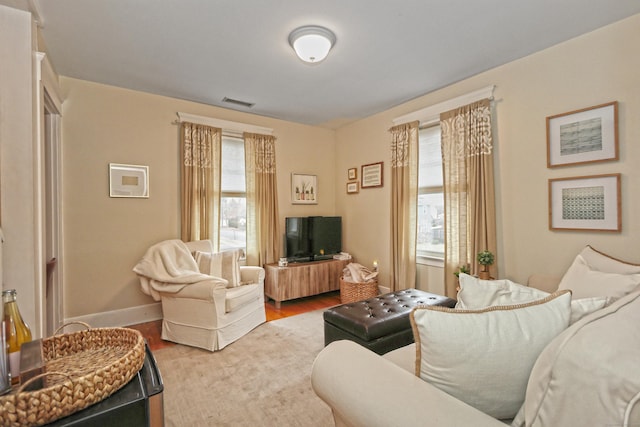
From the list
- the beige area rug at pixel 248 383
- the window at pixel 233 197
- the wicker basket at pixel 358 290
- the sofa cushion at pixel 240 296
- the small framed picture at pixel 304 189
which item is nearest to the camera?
the beige area rug at pixel 248 383

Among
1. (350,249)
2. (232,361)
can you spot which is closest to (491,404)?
(232,361)

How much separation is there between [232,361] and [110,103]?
298cm

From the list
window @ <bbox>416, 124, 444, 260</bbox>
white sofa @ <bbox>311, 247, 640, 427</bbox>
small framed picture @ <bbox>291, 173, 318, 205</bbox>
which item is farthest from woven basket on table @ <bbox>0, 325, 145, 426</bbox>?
small framed picture @ <bbox>291, 173, 318, 205</bbox>

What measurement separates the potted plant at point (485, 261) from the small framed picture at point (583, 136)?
94 cm

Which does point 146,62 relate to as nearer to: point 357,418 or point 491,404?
point 357,418

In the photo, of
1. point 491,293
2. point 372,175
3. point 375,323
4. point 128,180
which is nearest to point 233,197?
point 128,180

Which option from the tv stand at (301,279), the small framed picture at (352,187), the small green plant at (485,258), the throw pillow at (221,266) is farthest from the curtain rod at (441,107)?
the throw pillow at (221,266)

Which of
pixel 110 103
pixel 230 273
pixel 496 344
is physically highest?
pixel 110 103

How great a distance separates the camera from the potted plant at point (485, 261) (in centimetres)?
285

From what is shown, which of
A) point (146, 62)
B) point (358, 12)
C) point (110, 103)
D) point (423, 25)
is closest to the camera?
point (358, 12)

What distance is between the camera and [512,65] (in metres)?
2.90

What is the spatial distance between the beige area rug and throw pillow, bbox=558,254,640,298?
1.62 m

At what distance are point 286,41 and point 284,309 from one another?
2.99 meters

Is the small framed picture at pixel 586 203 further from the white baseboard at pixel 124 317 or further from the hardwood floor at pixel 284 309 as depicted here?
the white baseboard at pixel 124 317
